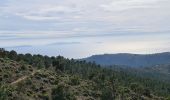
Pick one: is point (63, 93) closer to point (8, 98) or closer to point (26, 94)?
point (26, 94)

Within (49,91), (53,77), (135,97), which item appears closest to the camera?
(49,91)

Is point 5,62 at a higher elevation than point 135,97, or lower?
higher

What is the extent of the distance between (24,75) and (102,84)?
38.1 meters

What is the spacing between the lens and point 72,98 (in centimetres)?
13512

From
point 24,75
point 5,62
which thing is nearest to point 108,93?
point 24,75

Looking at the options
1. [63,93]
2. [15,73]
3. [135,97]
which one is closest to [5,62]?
[15,73]

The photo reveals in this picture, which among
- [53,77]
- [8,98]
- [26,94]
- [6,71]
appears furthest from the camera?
[53,77]

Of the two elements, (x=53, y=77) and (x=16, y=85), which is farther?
(x=53, y=77)

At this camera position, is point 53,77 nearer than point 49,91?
No

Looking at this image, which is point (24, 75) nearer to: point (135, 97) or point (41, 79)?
point (41, 79)

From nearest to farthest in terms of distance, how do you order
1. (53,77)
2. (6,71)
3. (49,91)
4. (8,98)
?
(8,98) → (49,91) → (6,71) → (53,77)

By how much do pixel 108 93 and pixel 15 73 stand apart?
3732 centimetres

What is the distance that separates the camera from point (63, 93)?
134000 mm

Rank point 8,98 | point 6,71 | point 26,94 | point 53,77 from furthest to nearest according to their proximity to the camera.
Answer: point 53,77
point 6,71
point 26,94
point 8,98
